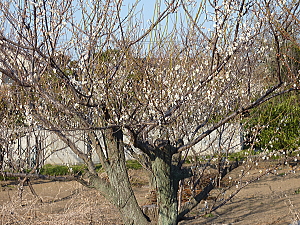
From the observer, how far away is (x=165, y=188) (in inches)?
154

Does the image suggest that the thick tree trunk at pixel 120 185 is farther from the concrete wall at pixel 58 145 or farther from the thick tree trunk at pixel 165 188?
the concrete wall at pixel 58 145

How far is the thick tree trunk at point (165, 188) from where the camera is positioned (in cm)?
389

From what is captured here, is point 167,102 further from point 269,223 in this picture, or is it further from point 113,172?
point 269,223

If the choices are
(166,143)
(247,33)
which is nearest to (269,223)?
(166,143)

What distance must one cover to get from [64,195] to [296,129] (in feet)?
22.6

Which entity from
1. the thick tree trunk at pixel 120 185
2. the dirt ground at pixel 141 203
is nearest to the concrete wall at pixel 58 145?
the thick tree trunk at pixel 120 185

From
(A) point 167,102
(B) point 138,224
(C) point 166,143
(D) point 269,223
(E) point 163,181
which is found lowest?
(D) point 269,223

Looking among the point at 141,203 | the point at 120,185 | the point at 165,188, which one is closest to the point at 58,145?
the point at 141,203

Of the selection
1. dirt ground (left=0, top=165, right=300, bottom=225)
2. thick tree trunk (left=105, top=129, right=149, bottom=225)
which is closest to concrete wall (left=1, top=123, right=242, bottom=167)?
thick tree trunk (left=105, top=129, right=149, bottom=225)

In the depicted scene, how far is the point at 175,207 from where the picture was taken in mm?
3973

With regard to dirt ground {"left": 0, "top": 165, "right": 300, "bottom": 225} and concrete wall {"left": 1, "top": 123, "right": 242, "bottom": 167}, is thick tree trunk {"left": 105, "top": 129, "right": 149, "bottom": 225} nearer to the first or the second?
concrete wall {"left": 1, "top": 123, "right": 242, "bottom": 167}

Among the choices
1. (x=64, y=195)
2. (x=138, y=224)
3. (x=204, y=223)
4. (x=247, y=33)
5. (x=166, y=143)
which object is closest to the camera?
(x=247, y=33)

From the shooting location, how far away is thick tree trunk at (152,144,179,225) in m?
3.89

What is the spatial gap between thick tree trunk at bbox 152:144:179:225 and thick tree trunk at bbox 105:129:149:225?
12.2 inches
